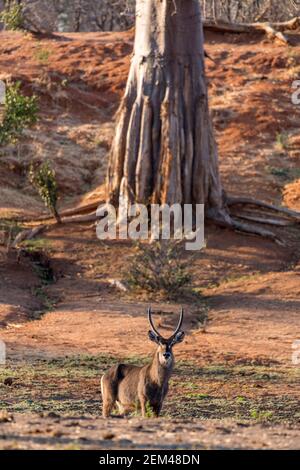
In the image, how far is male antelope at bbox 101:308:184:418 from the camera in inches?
381

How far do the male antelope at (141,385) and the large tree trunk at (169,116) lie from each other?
9.55 metres

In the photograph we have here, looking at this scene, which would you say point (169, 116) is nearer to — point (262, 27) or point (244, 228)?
point (244, 228)

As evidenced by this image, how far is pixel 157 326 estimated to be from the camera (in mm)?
14703

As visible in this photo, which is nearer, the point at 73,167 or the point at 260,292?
the point at 260,292

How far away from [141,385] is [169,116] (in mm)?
10069

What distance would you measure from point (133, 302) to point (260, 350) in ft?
10.7

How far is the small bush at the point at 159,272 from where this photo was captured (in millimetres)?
16641

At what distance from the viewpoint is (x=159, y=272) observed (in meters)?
16.8

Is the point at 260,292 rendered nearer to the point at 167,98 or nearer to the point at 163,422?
the point at 167,98

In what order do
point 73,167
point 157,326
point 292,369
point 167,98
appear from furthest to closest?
1. point 73,167
2. point 167,98
3. point 157,326
4. point 292,369

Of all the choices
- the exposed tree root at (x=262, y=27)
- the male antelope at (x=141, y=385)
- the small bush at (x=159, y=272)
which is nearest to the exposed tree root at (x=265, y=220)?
the small bush at (x=159, y=272)

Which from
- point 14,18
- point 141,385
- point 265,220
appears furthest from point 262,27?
point 141,385
